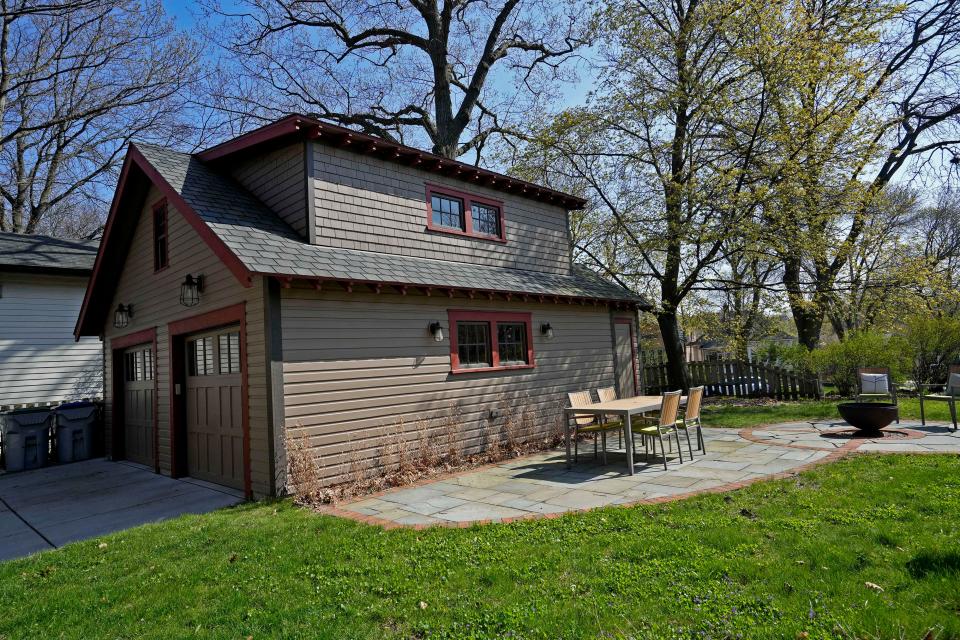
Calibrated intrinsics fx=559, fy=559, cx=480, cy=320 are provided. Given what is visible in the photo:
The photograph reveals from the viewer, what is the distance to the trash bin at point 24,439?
35.6 ft

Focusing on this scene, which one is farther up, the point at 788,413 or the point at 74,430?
the point at 74,430

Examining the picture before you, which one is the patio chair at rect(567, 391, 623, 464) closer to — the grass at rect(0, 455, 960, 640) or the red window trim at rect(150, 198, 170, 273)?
the grass at rect(0, 455, 960, 640)

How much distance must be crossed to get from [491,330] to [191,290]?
4.77 metres

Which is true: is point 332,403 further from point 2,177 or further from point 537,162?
point 2,177

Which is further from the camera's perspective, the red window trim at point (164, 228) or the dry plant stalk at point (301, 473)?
the red window trim at point (164, 228)

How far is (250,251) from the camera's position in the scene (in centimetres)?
686

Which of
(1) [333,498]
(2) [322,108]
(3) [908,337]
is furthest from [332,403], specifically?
(2) [322,108]

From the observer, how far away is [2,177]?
2116 centimetres

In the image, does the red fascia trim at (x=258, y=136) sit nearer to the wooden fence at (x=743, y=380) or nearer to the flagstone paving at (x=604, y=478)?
the flagstone paving at (x=604, y=478)

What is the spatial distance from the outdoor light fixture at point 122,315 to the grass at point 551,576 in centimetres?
633

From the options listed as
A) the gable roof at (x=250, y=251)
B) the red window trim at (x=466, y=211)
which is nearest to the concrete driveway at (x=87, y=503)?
the gable roof at (x=250, y=251)

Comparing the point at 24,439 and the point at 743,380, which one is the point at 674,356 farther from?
the point at 24,439

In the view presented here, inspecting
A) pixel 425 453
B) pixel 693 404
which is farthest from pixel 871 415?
pixel 425 453

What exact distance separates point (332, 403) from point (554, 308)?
5.23 meters
